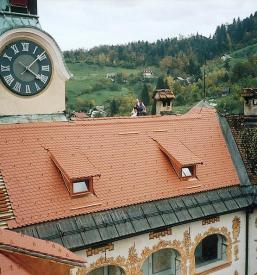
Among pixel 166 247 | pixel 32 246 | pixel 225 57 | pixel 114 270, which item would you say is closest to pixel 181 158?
pixel 166 247

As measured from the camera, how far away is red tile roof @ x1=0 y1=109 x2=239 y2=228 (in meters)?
13.4

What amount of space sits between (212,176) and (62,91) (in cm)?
781

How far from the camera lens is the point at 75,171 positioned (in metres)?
13.9

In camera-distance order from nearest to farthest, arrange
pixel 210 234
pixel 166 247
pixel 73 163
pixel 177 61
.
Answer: pixel 73 163, pixel 166 247, pixel 210 234, pixel 177 61

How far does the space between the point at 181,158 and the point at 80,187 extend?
482 cm

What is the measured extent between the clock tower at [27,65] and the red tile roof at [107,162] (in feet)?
5.69

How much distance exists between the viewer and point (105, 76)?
142 m

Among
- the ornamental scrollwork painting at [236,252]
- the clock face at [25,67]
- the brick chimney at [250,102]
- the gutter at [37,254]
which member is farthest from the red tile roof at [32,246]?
the brick chimney at [250,102]

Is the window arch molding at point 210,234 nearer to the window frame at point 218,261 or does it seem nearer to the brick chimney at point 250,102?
the window frame at point 218,261

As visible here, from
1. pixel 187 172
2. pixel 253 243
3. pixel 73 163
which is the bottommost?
pixel 253 243

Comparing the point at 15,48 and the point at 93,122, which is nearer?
the point at 15,48

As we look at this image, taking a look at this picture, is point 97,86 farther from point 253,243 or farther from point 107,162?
point 107,162

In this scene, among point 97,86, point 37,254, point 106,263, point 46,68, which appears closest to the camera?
point 37,254

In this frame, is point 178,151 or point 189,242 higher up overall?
point 178,151
